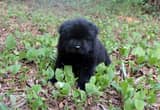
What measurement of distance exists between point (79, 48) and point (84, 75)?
0.47m

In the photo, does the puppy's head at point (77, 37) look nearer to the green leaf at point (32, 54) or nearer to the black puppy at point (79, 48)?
the black puppy at point (79, 48)

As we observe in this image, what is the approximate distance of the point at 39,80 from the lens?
5832mm

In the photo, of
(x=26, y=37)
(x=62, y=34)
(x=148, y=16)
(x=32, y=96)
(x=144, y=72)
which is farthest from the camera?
(x=148, y=16)

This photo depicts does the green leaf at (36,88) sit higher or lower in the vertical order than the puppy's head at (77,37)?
lower

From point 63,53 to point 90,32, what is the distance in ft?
1.65

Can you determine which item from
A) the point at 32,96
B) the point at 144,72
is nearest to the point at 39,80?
the point at 32,96

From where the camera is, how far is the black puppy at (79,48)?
5578mm

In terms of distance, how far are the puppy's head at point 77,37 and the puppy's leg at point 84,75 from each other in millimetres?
286

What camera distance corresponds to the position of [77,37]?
18.3 ft

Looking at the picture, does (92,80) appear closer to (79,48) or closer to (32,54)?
(79,48)

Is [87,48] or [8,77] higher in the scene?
[87,48]

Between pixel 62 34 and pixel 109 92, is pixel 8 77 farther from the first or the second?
pixel 109 92

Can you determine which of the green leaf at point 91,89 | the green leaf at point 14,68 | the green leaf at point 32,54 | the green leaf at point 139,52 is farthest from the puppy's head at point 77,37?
the green leaf at point 139,52

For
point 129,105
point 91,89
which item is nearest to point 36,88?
point 91,89
